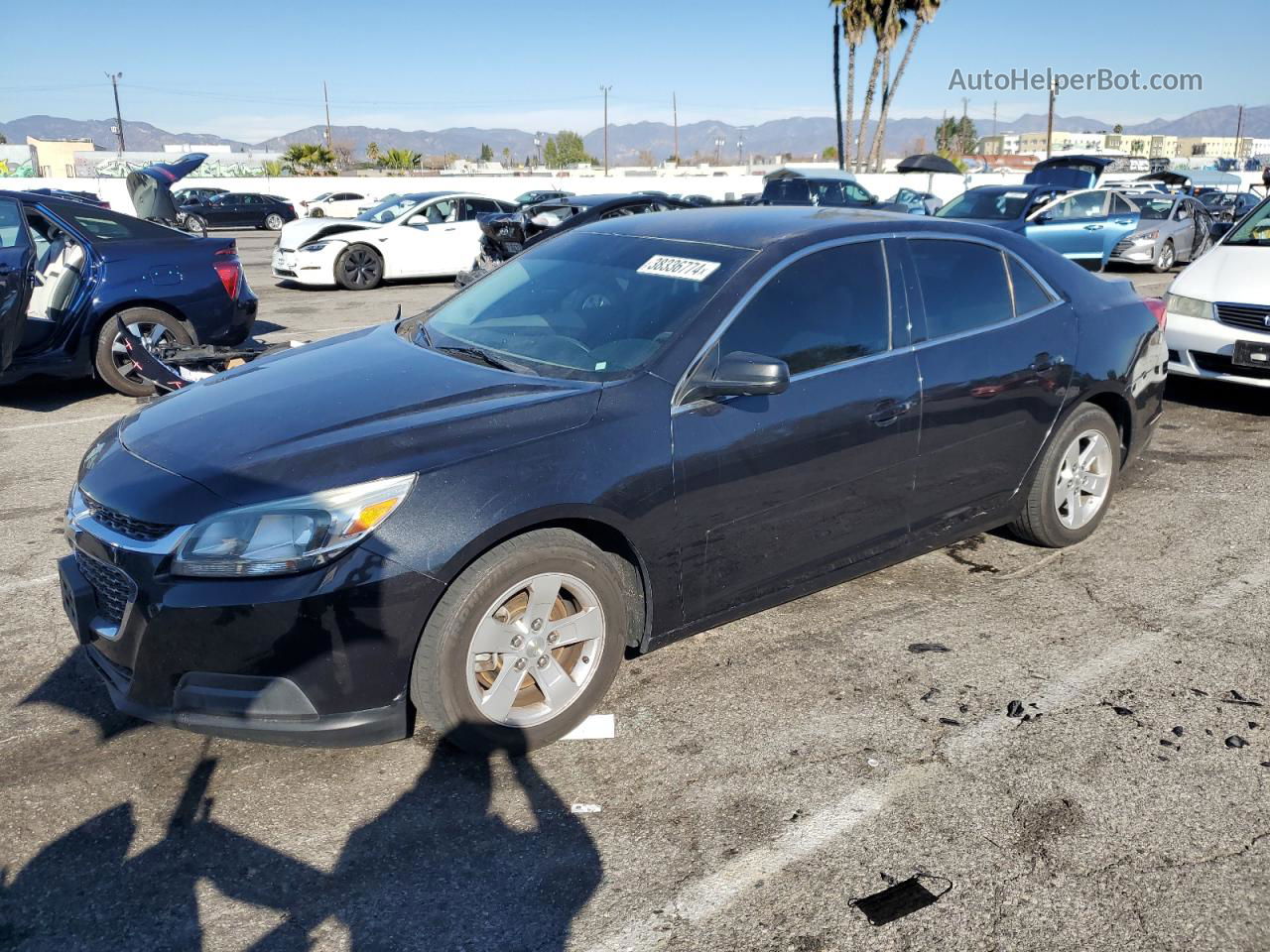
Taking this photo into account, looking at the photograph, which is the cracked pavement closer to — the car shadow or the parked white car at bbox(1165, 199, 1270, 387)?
the parked white car at bbox(1165, 199, 1270, 387)

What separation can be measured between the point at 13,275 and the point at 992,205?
48.0 ft

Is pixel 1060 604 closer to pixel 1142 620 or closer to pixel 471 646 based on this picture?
pixel 1142 620

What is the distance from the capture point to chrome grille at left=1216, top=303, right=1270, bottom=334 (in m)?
7.26

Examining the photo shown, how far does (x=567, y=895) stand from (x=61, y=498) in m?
4.45

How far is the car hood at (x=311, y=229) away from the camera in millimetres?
15852

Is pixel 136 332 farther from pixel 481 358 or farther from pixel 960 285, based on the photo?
pixel 960 285

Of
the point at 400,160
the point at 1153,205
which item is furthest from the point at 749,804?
the point at 400,160

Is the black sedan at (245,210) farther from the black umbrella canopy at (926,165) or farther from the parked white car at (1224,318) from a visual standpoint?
the parked white car at (1224,318)

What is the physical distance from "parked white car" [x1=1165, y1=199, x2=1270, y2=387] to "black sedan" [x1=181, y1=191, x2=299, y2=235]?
115ft

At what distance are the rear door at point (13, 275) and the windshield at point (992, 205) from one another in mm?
13604

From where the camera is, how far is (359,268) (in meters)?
16.1

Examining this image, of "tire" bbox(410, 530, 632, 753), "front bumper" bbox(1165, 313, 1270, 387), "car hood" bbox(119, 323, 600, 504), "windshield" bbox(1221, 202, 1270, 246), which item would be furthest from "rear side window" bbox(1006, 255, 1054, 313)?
"windshield" bbox(1221, 202, 1270, 246)

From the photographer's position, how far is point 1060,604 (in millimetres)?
4441

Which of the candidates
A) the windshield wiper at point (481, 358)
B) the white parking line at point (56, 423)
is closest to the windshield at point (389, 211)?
the white parking line at point (56, 423)
